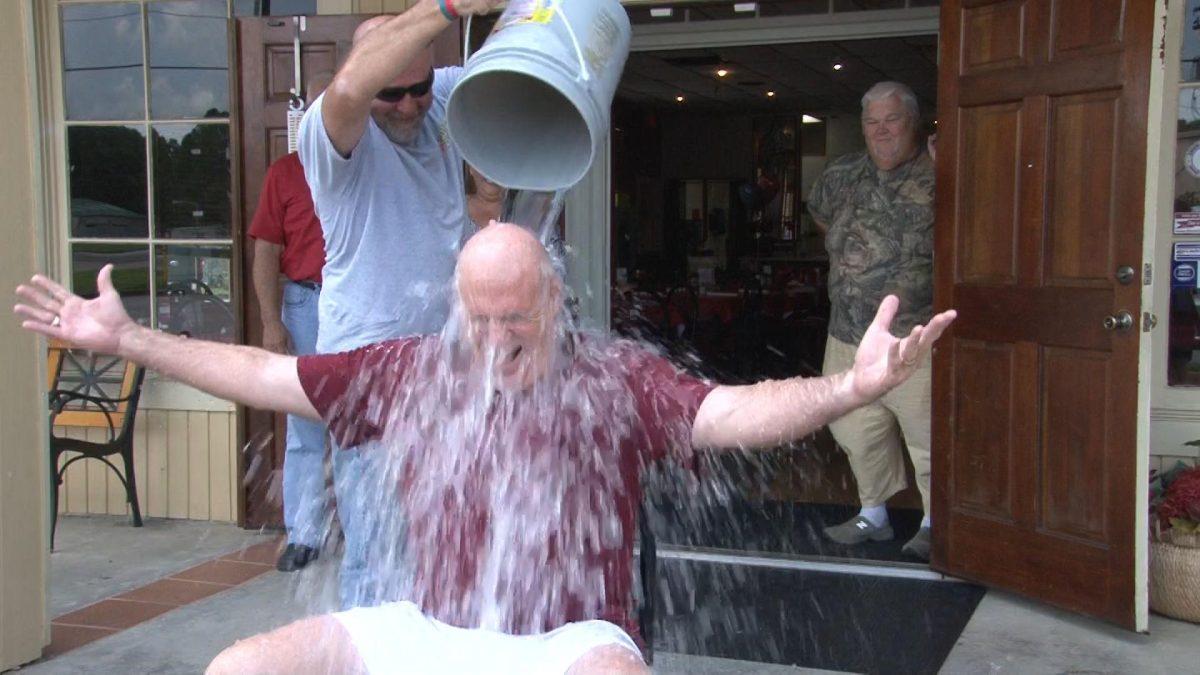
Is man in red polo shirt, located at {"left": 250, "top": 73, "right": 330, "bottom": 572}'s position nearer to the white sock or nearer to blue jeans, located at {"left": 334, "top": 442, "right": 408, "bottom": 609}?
blue jeans, located at {"left": 334, "top": 442, "right": 408, "bottom": 609}

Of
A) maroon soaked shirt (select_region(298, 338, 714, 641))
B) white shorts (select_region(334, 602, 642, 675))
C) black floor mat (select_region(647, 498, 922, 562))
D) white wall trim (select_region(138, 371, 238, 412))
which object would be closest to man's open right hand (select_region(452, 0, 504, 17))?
maroon soaked shirt (select_region(298, 338, 714, 641))

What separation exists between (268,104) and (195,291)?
108 centimetres

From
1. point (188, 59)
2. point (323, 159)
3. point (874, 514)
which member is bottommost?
point (874, 514)

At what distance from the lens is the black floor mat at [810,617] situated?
401cm

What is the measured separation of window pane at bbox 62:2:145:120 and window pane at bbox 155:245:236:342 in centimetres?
73

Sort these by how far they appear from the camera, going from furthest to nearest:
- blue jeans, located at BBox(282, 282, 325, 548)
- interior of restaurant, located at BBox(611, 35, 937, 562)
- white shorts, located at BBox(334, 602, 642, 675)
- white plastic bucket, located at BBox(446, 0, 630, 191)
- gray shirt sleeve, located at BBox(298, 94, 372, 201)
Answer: interior of restaurant, located at BBox(611, 35, 937, 562) → blue jeans, located at BBox(282, 282, 325, 548) → gray shirt sleeve, located at BBox(298, 94, 372, 201) → white plastic bucket, located at BBox(446, 0, 630, 191) → white shorts, located at BBox(334, 602, 642, 675)

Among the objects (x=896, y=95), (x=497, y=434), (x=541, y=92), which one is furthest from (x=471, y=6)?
(x=896, y=95)

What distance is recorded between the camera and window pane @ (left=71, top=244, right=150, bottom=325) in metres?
5.99

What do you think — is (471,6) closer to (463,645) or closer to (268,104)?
(463,645)

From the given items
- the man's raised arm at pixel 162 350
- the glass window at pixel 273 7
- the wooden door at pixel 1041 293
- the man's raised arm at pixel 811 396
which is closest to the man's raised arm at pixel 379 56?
the man's raised arm at pixel 162 350

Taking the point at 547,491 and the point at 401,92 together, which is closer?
the point at 547,491

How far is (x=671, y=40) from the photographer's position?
5922mm

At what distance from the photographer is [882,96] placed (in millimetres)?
5059

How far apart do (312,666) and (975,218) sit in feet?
10.9
